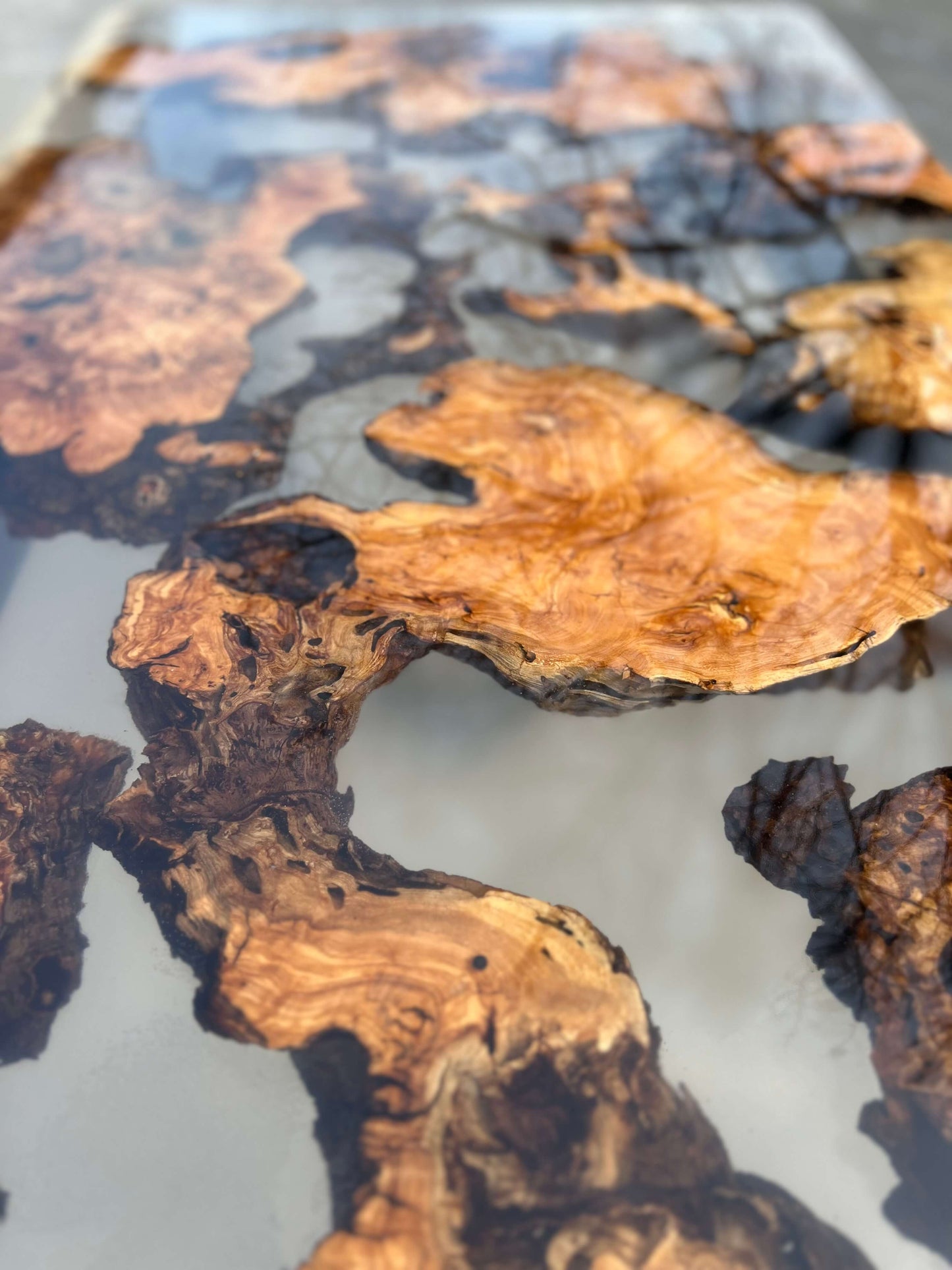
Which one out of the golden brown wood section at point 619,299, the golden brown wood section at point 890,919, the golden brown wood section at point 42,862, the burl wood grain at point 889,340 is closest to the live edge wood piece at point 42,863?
the golden brown wood section at point 42,862

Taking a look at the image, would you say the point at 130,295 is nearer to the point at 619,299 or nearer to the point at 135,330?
the point at 135,330

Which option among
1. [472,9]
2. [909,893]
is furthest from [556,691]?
[472,9]

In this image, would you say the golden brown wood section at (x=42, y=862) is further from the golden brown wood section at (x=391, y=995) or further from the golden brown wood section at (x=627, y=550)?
the golden brown wood section at (x=627, y=550)

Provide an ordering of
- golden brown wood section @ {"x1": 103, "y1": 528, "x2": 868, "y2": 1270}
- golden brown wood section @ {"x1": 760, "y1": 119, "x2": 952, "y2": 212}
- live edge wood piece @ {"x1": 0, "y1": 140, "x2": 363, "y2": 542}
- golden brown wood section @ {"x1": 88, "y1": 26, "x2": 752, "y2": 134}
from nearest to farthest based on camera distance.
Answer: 1. golden brown wood section @ {"x1": 103, "y1": 528, "x2": 868, "y2": 1270}
2. live edge wood piece @ {"x1": 0, "y1": 140, "x2": 363, "y2": 542}
3. golden brown wood section @ {"x1": 760, "y1": 119, "x2": 952, "y2": 212}
4. golden brown wood section @ {"x1": 88, "y1": 26, "x2": 752, "y2": 134}

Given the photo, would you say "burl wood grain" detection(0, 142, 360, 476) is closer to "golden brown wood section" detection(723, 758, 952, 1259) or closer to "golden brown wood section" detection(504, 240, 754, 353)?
"golden brown wood section" detection(504, 240, 754, 353)

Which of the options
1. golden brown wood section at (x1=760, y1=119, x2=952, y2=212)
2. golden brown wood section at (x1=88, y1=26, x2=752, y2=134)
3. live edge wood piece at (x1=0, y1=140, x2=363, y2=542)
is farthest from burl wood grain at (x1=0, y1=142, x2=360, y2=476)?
golden brown wood section at (x1=760, y1=119, x2=952, y2=212)

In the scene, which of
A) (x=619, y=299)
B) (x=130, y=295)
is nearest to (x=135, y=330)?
(x=130, y=295)
